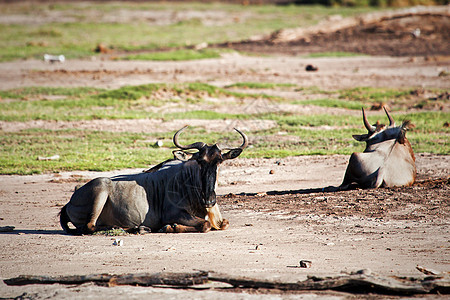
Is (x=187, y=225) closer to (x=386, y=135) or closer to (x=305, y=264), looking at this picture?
(x=305, y=264)

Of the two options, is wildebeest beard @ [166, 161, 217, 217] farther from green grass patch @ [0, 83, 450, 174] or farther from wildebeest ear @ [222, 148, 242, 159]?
green grass patch @ [0, 83, 450, 174]

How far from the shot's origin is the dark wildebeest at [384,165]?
1045cm

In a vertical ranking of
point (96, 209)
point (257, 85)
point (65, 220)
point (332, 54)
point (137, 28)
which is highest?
point (137, 28)

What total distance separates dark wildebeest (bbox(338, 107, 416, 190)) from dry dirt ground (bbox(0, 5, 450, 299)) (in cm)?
27

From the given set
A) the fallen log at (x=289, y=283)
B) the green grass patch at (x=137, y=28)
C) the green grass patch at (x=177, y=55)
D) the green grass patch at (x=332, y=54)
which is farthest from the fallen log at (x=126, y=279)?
the green grass patch at (x=332, y=54)

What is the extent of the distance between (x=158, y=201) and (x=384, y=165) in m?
3.85

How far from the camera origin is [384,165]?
10.5 meters

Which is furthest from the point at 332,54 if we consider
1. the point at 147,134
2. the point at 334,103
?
the point at 147,134

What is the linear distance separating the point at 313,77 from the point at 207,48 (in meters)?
7.61

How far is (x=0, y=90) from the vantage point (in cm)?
2102

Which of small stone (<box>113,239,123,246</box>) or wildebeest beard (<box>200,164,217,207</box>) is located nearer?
small stone (<box>113,239,123,246</box>)

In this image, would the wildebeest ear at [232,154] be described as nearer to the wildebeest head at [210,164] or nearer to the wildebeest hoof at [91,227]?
the wildebeest head at [210,164]

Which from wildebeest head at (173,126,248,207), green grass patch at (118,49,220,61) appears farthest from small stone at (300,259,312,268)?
green grass patch at (118,49,220,61)

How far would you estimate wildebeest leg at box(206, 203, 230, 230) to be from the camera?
8.63 m
